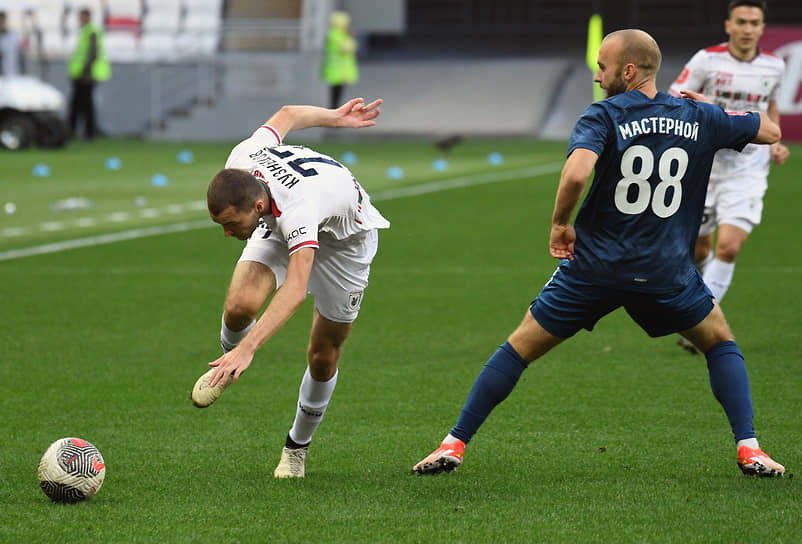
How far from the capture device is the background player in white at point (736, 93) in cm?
849

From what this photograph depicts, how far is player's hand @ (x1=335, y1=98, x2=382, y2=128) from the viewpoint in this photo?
6.04 metres

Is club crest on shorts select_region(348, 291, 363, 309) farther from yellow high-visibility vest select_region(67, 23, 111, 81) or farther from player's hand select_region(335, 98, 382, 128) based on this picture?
yellow high-visibility vest select_region(67, 23, 111, 81)

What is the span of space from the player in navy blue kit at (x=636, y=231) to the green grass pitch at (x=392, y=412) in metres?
0.40

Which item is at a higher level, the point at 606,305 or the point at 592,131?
the point at 592,131

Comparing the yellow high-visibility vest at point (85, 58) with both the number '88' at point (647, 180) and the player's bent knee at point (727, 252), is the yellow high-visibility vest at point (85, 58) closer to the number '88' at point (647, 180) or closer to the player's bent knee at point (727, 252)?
the player's bent knee at point (727, 252)

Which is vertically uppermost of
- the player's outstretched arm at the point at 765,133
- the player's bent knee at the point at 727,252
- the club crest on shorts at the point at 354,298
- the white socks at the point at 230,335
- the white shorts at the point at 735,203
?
the player's outstretched arm at the point at 765,133

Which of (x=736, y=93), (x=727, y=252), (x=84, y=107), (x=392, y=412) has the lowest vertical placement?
(x=84, y=107)

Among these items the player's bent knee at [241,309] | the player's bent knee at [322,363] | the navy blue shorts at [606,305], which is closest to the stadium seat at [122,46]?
the player's bent knee at [241,309]

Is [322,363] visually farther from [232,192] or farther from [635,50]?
[635,50]

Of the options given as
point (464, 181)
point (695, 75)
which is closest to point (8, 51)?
point (464, 181)

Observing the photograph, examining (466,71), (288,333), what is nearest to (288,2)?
(466,71)

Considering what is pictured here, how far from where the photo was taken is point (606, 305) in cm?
544

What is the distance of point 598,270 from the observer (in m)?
5.33

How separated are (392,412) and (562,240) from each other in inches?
79.7
